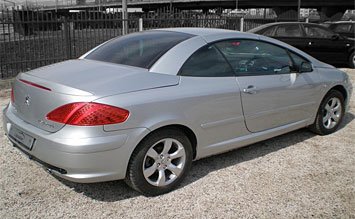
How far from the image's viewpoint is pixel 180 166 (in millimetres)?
3363

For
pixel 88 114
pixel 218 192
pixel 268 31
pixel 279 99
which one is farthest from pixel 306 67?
pixel 268 31

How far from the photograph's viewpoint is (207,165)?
395 cm

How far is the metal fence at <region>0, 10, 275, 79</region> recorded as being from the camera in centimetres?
895

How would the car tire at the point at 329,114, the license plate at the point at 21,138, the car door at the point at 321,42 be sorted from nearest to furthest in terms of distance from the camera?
the license plate at the point at 21,138, the car tire at the point at 329,114, the car door at the point at 321,42

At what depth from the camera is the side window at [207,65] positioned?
3375 mm

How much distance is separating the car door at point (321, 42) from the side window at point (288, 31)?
25 centimetres

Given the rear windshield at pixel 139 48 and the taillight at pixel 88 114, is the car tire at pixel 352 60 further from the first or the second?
the taillight at pixel 88 114

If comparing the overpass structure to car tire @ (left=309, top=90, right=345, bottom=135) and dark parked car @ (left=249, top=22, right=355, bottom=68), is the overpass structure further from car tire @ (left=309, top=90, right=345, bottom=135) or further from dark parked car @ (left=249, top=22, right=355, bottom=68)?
Answer: car tire @ (left=309, top=90, right=345, bottom=135)

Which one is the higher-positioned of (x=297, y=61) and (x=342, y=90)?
(x=297, y=61)

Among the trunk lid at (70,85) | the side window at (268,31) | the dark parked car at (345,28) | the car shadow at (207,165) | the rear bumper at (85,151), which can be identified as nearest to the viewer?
the rear bumper at (85,151)

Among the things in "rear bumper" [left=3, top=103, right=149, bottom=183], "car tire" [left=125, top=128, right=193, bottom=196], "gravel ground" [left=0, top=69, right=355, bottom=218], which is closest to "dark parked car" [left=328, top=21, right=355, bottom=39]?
"gravel ground" [left=0, top=69, right=355, bottom=218]

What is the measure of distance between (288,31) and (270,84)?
7.76m

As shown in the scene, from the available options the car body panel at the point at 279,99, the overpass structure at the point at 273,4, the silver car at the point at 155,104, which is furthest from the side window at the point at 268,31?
the overpass structure at the point at 273,4

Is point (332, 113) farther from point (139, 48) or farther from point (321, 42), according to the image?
point (321, 42)
